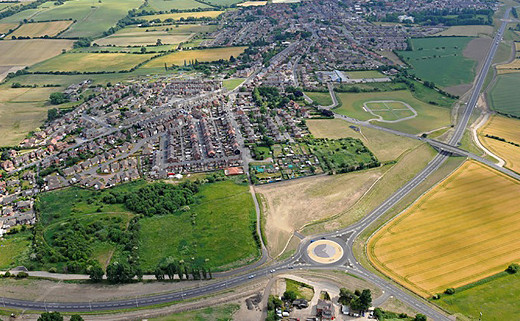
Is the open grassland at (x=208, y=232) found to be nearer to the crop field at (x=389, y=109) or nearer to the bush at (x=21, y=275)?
the bush at (x=21, y=275)

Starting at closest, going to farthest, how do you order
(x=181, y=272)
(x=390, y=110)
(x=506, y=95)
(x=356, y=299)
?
(x=356, y=299) < (x=181, y=272) < (x=390, y=110) < (x=506, y=95)

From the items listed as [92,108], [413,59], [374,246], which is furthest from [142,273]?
[413,59]

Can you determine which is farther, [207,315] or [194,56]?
[194,56]

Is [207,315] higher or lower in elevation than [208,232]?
lower

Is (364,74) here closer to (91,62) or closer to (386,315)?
(386,315)

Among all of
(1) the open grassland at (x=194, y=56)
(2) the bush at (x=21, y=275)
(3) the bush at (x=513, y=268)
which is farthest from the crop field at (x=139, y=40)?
(3) the bush at (x=513, y=268)

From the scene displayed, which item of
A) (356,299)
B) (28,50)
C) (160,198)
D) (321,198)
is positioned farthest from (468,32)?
(28,50)

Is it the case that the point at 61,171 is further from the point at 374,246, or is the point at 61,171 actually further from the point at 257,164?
the point at 374,246
